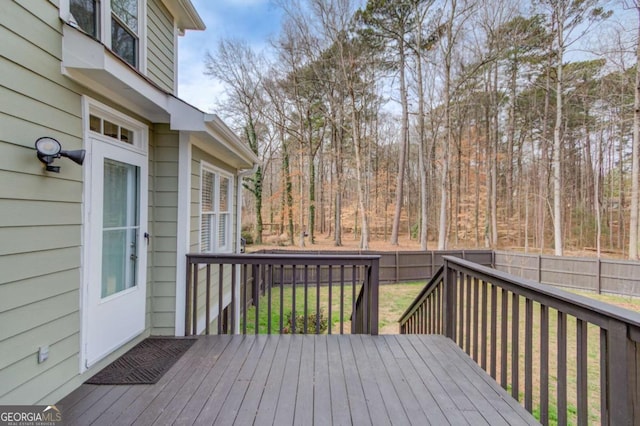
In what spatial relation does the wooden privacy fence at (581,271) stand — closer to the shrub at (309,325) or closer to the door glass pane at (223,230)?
the shrub at (309,325)

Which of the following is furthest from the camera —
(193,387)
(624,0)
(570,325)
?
(624,0)

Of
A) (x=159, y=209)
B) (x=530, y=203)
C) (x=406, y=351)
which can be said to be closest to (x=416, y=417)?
(x=406, y=351)

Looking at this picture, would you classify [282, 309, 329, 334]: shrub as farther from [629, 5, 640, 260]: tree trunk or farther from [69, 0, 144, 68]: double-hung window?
[629, 5, 640, 260]: tree trunk

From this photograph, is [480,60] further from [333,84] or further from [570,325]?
[570,325]

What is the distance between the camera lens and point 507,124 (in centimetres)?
1470

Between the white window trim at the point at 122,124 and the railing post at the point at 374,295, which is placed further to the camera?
the railing post at the point at 374,295

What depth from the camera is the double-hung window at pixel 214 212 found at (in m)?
4.03

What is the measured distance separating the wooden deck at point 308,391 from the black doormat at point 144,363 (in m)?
0.08

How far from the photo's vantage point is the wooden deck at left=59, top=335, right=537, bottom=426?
1787 millimetres

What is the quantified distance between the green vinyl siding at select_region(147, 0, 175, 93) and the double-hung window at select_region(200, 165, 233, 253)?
119 centimetres

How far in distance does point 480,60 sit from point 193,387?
1319 centimetres

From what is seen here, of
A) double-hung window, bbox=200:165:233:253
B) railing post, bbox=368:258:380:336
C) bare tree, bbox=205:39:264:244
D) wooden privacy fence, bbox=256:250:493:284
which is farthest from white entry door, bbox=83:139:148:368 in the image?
bare tree, bbox=205:39:264:244

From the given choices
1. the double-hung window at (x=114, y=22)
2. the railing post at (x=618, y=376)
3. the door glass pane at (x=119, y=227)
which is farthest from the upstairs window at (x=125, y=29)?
the railing post at (x=618, y=376)

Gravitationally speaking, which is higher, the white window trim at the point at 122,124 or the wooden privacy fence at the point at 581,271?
the white window trim at the point at 122,124
